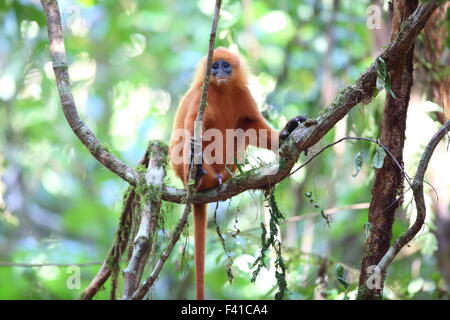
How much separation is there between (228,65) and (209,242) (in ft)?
5.19

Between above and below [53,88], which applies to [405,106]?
below

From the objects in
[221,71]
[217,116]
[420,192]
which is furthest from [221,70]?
[420,192]

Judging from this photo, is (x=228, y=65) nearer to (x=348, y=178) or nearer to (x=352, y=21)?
(x=352, y=21)

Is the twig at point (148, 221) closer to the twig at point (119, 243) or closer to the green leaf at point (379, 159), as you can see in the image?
the twig at point (119, 243)

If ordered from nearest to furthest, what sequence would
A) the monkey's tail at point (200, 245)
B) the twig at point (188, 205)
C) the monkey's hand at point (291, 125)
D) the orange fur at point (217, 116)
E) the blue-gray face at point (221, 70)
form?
the twig at point (188, 205) < the monkey's hand at point (291, 125) < the monkey's tail at point (200, 245) < the orange fur at point (217, 116) < the blue-gray face at point (221, 70)

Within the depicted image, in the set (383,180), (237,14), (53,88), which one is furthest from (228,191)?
(53,88)

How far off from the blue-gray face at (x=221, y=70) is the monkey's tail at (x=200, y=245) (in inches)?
45.5

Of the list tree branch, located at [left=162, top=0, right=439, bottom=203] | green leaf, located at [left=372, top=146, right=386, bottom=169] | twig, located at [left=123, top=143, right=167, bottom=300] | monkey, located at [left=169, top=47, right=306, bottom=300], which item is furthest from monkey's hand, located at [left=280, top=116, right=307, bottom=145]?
twig, located at [left=123, top=143, right=167, bottom=300]

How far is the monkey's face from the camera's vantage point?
4.88m

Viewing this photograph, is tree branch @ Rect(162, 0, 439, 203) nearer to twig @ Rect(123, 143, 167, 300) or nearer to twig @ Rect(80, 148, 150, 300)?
twig @ Rect(123, 143, 167, 300)

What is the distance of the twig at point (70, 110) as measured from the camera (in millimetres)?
3484

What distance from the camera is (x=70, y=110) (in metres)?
3.52

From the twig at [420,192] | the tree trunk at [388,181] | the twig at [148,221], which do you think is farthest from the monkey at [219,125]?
the twig at [420,192]

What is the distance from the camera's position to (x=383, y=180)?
11.9 ft
